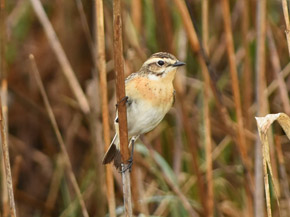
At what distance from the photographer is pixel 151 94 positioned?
2.31m

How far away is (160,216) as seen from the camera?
3.10 metres

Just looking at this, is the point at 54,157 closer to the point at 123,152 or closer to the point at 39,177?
the point at 39,177

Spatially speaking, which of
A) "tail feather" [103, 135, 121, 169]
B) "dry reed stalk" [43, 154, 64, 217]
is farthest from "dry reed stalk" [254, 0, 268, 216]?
"dry reed stalk" [43, 154, 64, 217]

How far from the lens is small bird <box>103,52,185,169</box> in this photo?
2299 mm

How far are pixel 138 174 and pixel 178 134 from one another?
1.08ft

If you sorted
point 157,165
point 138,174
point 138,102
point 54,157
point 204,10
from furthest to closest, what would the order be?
point 54,157, point 138,174, point 157,165, point 204,10, point 138,102

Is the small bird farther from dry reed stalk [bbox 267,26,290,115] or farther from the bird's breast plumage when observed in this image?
dry reed stalk [bbox 267,26,290,115]

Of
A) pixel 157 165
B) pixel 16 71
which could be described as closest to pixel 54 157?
pixel 16 71

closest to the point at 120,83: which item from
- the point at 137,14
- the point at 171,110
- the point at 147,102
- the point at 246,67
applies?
the point at 147,102

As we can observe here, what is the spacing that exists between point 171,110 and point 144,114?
1.32 m

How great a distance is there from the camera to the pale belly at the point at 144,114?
7.54 feet

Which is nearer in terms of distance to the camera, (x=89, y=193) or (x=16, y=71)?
(x=89, y=193)

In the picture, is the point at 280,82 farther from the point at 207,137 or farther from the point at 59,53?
the point at 59,53

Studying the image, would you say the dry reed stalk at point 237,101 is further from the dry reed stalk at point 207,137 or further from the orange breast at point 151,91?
the orange breast at point 151,91
